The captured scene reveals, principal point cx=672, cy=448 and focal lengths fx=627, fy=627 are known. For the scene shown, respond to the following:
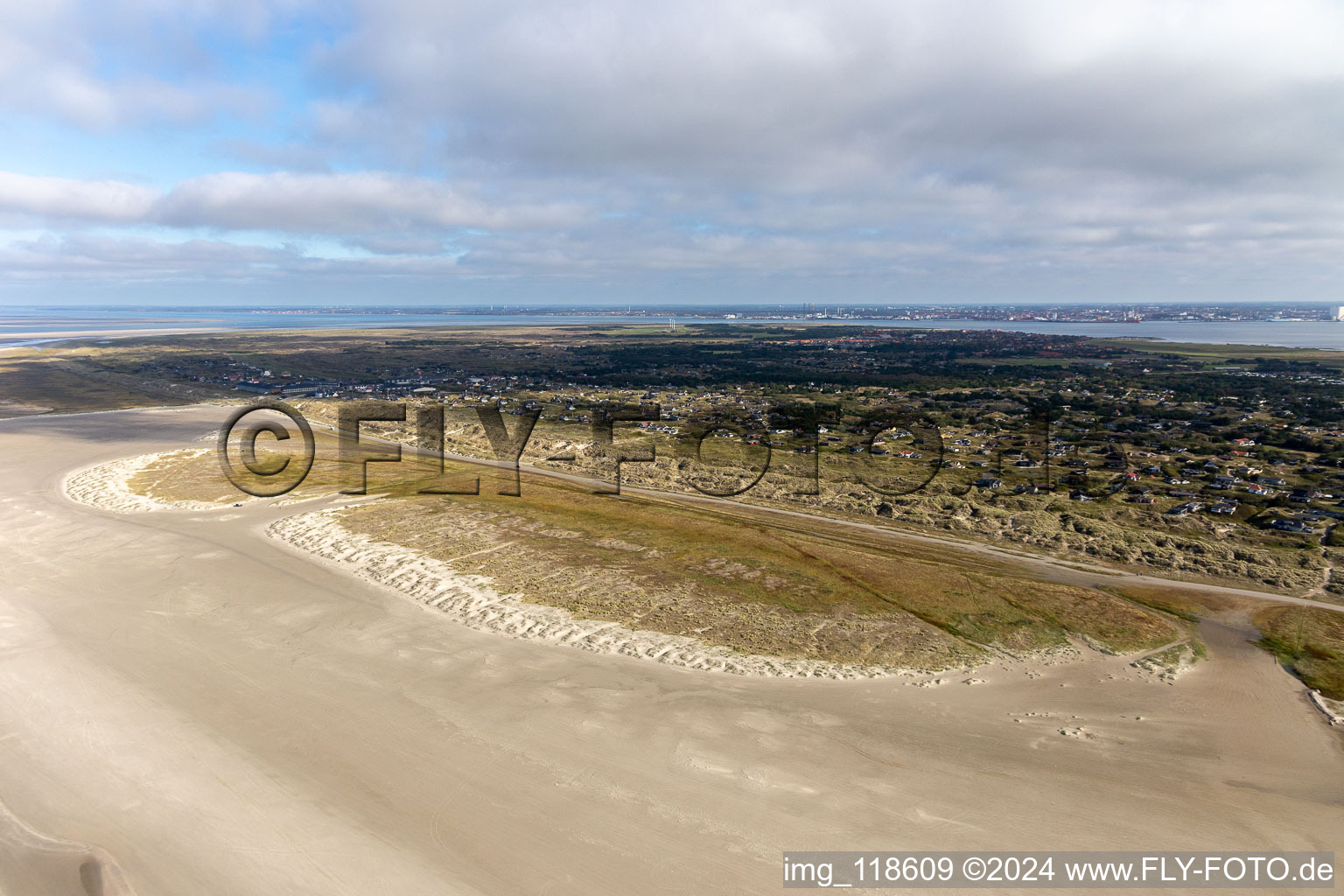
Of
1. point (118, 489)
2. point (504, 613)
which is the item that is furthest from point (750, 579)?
point (118, 489)

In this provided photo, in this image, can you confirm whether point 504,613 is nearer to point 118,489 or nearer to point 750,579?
point 750,579

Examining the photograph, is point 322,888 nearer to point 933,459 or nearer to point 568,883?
point 568,883

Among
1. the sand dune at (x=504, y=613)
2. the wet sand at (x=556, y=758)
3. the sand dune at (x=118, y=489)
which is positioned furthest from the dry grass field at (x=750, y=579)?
the wet sand at (x=556, y=758)

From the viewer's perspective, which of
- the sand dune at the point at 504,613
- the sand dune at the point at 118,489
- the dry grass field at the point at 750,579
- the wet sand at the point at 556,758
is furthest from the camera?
the sand dune at the point at 118,489

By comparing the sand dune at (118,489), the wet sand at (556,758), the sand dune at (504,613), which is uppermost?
the sand dune at (118,489)

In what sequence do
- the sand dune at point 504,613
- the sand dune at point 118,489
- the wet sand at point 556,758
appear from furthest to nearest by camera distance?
the sand dune at point 118,489 → the sand dune at point 504,613 → the wet sand at point 556,758

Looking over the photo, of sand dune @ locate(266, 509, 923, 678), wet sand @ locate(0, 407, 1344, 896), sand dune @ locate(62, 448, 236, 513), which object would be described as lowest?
wet sand @ locate(0, 407, 1344, 896)

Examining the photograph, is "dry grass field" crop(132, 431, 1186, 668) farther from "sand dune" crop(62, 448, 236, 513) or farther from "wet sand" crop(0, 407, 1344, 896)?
"wet sand" crop(0, 407, 1344, 896)

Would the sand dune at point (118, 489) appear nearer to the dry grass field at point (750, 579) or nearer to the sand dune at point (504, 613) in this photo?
the dry grass field at point (750, 579)

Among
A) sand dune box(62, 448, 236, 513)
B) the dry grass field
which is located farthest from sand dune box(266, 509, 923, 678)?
sand dune box(62, 448, 236, 513)
